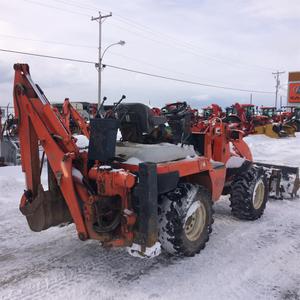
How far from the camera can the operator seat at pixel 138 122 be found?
14.8 ft

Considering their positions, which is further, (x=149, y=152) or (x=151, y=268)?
(x=149, y=152)

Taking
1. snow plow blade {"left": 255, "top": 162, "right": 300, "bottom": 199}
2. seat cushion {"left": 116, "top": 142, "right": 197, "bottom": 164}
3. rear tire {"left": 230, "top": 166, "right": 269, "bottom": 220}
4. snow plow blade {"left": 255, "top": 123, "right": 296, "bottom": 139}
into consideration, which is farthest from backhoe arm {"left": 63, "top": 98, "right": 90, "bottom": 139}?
snow plow blade {"left": 255, "top": 123, "right": 296, "bottom": 139}

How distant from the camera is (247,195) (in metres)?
5.81

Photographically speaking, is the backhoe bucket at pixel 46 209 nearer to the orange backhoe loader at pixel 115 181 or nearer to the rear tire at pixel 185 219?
the orange backhoe loader at pixel 115 181

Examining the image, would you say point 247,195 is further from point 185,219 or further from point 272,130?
point 272,130

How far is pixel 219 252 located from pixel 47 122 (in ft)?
7.83

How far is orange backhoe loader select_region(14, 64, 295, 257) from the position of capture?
3.84 meters

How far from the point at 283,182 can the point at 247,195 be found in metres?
1.94

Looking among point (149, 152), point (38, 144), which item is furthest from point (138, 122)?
point (38, 144)

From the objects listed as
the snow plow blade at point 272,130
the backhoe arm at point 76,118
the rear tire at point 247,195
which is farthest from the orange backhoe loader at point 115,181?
the snow plow blade at point 272,130

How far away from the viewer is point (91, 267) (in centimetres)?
412

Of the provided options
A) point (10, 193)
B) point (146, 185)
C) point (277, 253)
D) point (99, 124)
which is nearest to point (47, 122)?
point (99, 124)

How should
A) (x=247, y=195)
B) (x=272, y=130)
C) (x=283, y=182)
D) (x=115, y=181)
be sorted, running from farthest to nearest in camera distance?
(x=272, y=130) < (x=283, y=182) < (x=247, y=195) < (x=115, y=181)

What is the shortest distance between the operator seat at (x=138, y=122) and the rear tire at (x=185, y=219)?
2.40ft
